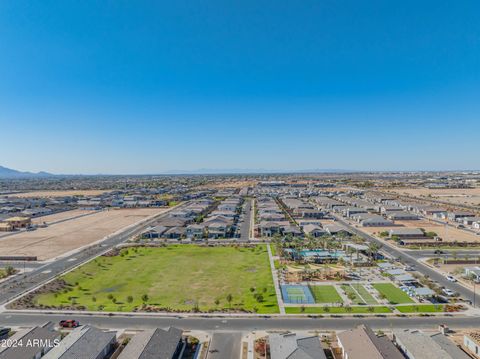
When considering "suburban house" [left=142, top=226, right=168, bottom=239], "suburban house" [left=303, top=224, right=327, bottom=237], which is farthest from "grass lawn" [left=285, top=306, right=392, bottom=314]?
"suburban house" [left=142, top=226, right=168, bottom=239]

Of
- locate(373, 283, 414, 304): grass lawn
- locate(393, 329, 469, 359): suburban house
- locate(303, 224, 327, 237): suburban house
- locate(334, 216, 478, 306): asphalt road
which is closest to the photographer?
locate(393, 329, 469, 359): suburban house

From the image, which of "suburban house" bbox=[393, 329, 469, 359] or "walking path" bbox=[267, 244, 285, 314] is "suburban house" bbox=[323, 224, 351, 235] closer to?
"walking path" bbox=[267, 244, 285, 314]

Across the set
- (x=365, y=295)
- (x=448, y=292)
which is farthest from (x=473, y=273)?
(x=365, y=295)

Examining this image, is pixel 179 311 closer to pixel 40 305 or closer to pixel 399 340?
pixel 40 305

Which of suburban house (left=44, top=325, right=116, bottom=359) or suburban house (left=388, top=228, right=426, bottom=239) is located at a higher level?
suburban house (left=44, top=325, right=116, bottom=359)

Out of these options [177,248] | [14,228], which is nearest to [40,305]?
[177,248]

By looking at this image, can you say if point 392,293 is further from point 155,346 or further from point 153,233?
point 153,233
